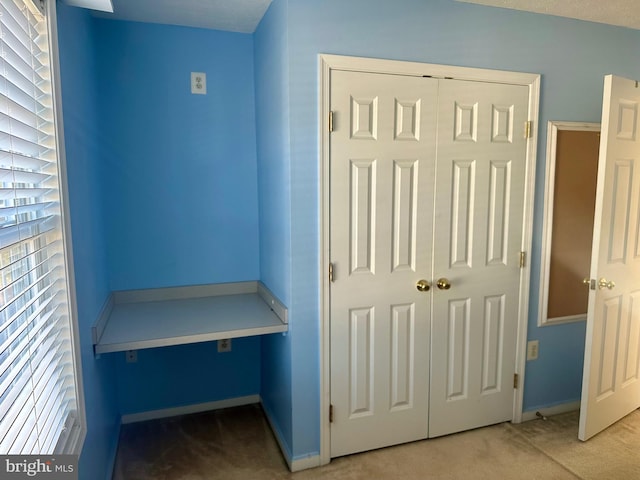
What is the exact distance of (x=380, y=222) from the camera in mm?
2215

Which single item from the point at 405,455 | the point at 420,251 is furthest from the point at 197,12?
the point at 405,455

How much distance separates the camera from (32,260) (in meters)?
1.32

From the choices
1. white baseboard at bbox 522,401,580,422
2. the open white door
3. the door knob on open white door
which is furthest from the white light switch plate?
white baseboard at bbox 522,401,580,422

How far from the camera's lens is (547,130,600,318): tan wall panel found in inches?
102

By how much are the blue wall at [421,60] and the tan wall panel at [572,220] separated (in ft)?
0.41

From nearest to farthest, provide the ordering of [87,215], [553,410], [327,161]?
[87,215] → [327,161] → [553,410]

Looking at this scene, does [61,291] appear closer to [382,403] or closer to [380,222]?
[380,222]

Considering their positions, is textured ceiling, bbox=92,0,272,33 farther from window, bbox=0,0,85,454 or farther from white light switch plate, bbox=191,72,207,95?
window, bbox=0,0,85,454

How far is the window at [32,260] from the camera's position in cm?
105

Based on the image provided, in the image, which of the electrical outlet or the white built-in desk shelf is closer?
the white built-in desk shelf

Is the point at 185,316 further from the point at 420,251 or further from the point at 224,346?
the point at 420,251

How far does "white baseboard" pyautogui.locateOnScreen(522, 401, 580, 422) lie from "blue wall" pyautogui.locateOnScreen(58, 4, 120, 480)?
7.86 ft

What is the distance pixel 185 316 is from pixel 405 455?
141 centimetres

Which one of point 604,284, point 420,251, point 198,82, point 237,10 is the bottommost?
point 604,284
